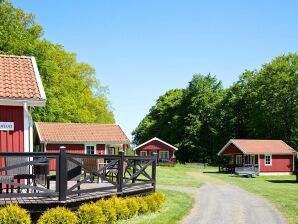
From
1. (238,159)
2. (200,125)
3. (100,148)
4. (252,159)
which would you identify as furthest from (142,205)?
(200,125)

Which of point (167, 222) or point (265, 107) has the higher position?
point (265, 107)

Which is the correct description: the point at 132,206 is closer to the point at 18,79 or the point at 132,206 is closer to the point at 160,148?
the point at 18,79

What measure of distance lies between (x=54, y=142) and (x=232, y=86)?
42010mm

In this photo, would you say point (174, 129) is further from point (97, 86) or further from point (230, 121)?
point (97, 86)

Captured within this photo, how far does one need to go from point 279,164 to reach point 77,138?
930 inches

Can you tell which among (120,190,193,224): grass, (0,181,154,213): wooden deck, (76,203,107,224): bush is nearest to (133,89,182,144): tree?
(120,190,193,224): grass

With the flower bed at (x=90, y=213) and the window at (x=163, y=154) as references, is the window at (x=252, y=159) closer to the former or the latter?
the window at (x=163, y=154)

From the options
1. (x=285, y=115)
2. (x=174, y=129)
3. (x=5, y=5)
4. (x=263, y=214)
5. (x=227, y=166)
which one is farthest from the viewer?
(x=174, y=129)

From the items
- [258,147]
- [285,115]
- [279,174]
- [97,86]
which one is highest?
[97,86]

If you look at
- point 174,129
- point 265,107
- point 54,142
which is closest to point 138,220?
point 54,142

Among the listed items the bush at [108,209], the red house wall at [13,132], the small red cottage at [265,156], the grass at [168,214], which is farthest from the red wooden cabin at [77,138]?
the bush at [108,209]

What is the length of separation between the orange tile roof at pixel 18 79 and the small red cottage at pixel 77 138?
21.6 meters

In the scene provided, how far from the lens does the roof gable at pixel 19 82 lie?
13705 millimetres

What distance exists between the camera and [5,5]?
37.8 m
